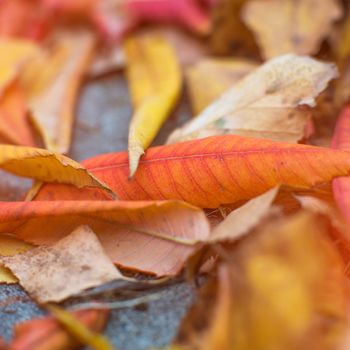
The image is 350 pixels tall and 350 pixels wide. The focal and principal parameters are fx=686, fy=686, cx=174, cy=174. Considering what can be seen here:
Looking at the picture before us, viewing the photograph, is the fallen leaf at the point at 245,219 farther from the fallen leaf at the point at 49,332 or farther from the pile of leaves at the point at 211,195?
the fallen leaf at the point at 49,332

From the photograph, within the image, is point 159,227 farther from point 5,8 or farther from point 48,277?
point 5,8

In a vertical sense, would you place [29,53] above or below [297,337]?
above

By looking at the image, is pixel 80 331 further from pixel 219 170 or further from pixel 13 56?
pixel 13 56

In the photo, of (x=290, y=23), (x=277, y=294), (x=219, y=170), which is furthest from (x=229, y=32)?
(x=277, y=294)

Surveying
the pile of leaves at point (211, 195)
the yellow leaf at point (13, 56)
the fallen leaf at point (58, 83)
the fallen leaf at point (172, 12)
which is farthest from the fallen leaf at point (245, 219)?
the fallen leaf at point (172, 12)

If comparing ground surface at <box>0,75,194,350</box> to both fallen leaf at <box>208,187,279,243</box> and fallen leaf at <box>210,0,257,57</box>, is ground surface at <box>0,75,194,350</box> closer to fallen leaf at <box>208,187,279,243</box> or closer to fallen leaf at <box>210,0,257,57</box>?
fallen leaf at <box>208,187,279,243</box>

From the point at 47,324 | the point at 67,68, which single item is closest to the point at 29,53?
the point at 67,68
